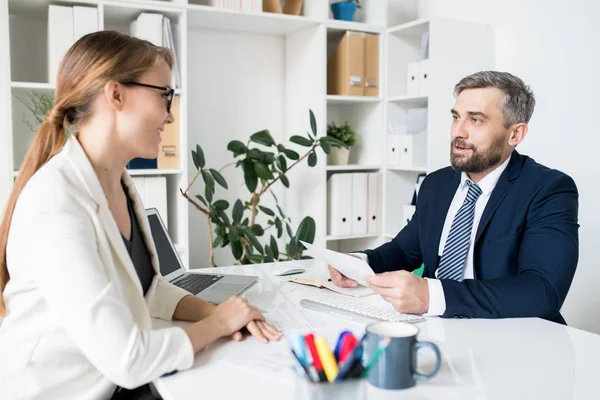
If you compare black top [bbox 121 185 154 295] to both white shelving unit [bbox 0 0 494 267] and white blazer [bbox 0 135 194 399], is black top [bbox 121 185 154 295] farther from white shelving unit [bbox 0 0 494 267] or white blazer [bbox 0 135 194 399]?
white shelving unit [bbox 0 0 494 267]

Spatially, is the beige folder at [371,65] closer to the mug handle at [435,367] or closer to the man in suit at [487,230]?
the man in suit at [487,230]

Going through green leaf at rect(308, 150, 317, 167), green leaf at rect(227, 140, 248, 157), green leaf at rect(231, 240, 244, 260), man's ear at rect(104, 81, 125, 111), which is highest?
man's ear at rect(104, 81, 125, 111)

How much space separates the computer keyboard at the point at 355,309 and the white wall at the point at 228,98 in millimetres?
2144

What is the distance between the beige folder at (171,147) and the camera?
312 centimetres

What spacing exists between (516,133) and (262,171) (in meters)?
1.56

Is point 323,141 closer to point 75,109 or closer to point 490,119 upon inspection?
point 490,119

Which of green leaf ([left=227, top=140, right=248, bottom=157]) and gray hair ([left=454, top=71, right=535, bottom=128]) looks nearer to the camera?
gray hair ([left=454, top=71, right=535, bottom=128])


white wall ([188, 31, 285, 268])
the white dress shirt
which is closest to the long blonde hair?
the white dress shirt

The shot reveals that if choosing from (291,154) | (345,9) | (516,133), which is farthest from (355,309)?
(345,9)

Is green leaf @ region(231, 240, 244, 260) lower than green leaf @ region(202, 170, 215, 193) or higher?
lower

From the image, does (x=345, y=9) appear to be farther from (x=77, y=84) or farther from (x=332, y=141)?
(x=77, y=84)

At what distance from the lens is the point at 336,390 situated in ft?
2.68

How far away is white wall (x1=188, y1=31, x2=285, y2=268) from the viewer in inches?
142

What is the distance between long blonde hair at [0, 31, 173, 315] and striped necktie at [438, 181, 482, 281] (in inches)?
43.4
